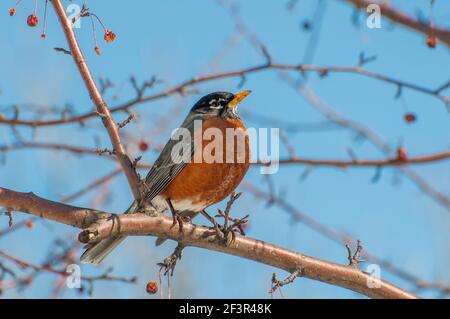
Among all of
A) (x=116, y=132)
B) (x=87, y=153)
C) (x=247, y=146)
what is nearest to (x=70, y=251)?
(x=87, y=153)

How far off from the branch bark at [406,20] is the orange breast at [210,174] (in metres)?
2.25

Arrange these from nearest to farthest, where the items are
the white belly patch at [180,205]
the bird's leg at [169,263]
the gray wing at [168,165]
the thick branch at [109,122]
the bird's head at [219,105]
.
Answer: the bird's leg at [169,263]
the thick branch at [109,122]
the gray wing at [168,165]
the white belly patch at [180,205]
the bird's head at [219,105]

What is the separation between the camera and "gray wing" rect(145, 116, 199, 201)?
4918mm

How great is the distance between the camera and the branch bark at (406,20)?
8.91ft

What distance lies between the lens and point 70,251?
4840mm

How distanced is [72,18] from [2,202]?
1.10 meters

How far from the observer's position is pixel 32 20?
13.5 ft

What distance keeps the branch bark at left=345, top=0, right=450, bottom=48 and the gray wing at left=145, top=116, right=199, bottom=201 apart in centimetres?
231

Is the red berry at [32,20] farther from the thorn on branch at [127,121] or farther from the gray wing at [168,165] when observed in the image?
the gray wing at [168,165]

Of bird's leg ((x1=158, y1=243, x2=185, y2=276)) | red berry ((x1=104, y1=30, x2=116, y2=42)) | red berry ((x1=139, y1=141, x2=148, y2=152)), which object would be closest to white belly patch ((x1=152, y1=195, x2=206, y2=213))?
red berry ((x1=139, y1=141, x2=148, y2=152))

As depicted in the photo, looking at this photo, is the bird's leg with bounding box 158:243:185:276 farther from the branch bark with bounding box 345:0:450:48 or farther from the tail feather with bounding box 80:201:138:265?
the branch bark with bounding box 345:0:450:48

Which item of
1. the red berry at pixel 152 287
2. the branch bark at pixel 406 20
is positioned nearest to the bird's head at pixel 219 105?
the red berry at pixel 152 287

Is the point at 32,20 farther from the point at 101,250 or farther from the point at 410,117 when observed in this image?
the point at 410,117
